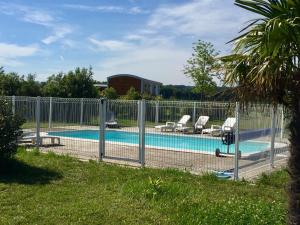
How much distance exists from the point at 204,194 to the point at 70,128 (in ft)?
31.9

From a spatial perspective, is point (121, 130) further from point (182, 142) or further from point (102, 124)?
point (182, 142)

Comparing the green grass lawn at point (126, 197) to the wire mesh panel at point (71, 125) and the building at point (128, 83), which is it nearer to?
the wire mesh panel at point (71, 125)

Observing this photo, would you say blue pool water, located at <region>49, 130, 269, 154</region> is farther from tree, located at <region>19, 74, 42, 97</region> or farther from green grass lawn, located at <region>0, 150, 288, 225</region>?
tree, located at <region>19, 74, 42, 97</region>

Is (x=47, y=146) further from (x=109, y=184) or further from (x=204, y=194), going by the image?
(x=204, y=194)

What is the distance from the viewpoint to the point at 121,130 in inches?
581

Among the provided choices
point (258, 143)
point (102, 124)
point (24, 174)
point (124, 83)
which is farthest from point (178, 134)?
point (124, 83)

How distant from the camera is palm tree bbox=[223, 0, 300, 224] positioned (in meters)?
4.93

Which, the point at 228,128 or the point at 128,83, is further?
the point at 128,83

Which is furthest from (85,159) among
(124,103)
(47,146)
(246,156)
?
(246,156)

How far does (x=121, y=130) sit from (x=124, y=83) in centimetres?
3954

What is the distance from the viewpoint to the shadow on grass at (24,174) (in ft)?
34.9

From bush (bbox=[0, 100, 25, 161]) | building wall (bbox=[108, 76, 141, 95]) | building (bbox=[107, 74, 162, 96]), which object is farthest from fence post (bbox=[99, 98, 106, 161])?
building wall (bbox=[108, 76, 141, 95])

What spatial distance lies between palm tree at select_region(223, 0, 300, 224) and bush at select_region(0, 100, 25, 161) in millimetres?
7991

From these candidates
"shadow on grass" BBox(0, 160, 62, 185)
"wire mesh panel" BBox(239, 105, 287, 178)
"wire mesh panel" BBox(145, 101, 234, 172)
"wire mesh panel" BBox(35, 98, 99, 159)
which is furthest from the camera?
"wire mesh panel" BBox(35, 98, 99, 159)
